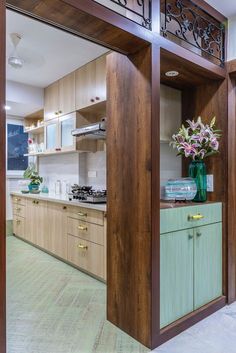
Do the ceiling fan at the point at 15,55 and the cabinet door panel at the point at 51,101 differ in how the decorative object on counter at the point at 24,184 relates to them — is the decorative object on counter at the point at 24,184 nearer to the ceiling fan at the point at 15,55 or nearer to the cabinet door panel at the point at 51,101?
the cabinet door panel at the point at 51,101

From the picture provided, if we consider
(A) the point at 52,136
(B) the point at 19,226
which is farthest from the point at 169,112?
(B) the point at 19,226

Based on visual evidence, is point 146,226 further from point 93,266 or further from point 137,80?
point 93,266

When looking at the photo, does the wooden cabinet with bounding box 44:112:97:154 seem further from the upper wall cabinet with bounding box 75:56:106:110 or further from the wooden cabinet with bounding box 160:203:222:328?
the wooden cabinet with bounding box 160:203:222:328

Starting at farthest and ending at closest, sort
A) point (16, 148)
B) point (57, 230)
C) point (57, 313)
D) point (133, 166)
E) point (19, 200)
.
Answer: point (16, 148) < point (19, 200) < point (57, 230) < point (57, 313) < point (133, 166)

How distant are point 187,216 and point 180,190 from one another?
240 mm

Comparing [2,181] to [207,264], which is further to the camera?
[207,264]

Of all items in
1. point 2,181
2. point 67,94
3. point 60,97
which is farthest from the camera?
point 60,97

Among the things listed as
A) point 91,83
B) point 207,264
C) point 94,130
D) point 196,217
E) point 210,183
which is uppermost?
point 91,83

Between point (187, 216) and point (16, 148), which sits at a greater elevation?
point (16, 148)

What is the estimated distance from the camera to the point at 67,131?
402 centimetres

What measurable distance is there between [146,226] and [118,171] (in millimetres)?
498

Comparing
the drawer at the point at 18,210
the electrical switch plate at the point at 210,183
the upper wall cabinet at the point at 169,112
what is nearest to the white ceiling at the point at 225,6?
the upper wall cabinet at the point at 169,112

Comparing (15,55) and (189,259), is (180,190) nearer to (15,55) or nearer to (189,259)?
(189,259)

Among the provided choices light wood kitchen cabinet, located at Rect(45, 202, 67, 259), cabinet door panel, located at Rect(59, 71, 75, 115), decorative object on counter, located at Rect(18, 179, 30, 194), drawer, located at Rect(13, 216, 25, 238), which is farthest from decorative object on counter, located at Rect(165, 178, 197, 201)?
decorative object on counter, located at Rect(18, 179, 30, 194)
